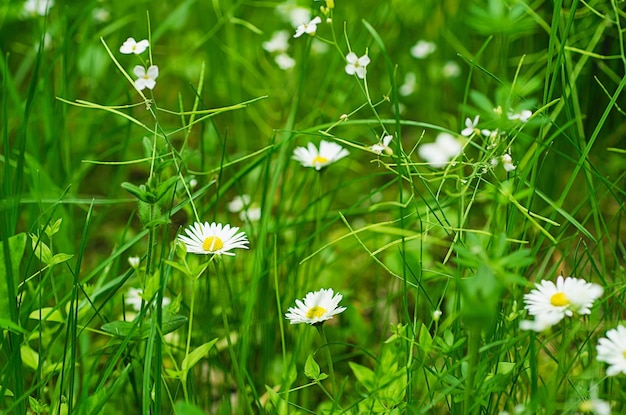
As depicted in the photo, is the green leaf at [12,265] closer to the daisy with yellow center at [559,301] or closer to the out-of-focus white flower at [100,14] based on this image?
the daisy with yellow center at [559,301]

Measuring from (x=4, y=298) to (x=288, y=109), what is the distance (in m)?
1.06

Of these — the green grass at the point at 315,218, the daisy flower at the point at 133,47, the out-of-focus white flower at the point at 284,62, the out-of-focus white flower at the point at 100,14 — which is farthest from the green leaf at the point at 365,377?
the out-of-focus white flower at the point at 100,14

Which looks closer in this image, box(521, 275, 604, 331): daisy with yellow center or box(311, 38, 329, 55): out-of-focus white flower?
box(521, 275, 604, 331): daisy with yellow center

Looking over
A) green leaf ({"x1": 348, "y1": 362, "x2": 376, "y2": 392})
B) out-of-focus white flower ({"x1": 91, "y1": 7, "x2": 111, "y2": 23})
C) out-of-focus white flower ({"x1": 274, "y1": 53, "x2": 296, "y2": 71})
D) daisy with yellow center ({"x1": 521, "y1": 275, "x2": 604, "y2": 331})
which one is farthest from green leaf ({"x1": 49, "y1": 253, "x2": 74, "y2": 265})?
out-of-focus white flower ({"x1": 91, "y1": 7, "x2": 111, "y2": 23})

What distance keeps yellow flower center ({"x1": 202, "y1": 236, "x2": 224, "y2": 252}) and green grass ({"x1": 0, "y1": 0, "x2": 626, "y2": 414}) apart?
0.09 ft

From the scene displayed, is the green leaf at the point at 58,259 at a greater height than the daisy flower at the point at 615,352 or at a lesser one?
greater

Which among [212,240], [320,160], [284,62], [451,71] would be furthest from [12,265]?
[451,71]

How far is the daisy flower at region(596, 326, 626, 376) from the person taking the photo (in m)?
0.78

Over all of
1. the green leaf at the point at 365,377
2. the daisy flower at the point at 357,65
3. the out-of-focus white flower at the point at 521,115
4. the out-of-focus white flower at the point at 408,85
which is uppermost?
the out-of-focus white flower at the point at 408,85

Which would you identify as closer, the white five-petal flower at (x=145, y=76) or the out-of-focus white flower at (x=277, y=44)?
the white five-petal flower at (x=145, y=76)

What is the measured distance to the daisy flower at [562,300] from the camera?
822mm

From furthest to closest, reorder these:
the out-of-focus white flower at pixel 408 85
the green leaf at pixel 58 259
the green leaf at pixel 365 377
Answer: the out-of-focus white flower at pixel 408 85 < the green leaf at pixel 58 259 < the green leaf at pixel 365 377

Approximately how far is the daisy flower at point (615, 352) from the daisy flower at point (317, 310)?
31cm

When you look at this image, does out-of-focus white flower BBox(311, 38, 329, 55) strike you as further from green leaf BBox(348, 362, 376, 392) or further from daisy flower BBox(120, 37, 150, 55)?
green leaf BBox(348, 362, 376, 392)
